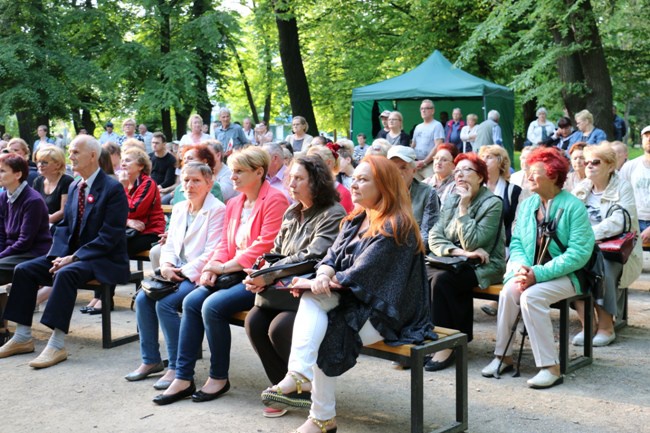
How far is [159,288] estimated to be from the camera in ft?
18.8

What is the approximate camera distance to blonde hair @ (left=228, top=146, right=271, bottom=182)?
5.74 meters

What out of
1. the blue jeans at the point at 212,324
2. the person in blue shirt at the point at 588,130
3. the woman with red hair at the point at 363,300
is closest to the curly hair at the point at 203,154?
the blue jeans at the point at 212,324

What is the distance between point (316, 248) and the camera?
5145mm

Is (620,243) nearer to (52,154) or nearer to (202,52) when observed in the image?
(52,154)

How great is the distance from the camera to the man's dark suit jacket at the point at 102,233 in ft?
22.1

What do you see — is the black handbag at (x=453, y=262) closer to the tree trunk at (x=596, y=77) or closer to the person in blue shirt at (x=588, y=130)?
the person in blue shirt at (x=588, y=130)

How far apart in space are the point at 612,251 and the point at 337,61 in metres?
22.8

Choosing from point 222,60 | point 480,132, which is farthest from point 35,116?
point 480,132

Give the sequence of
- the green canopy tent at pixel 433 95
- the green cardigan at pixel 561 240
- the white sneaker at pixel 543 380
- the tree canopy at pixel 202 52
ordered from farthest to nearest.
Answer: the tree canopy at pixel 202 52
the green canopy tent at pixel 433 95
the green cardigan at pixel 561 240
the white sneaker at pixel 543 380

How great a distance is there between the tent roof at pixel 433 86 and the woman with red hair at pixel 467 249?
1198cm

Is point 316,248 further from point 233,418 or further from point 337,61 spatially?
point 337,61

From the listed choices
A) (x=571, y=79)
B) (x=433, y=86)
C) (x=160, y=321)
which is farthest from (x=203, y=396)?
(x=433, y=86)

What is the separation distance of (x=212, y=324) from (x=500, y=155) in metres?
3.18

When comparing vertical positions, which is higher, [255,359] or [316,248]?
[316,248]
